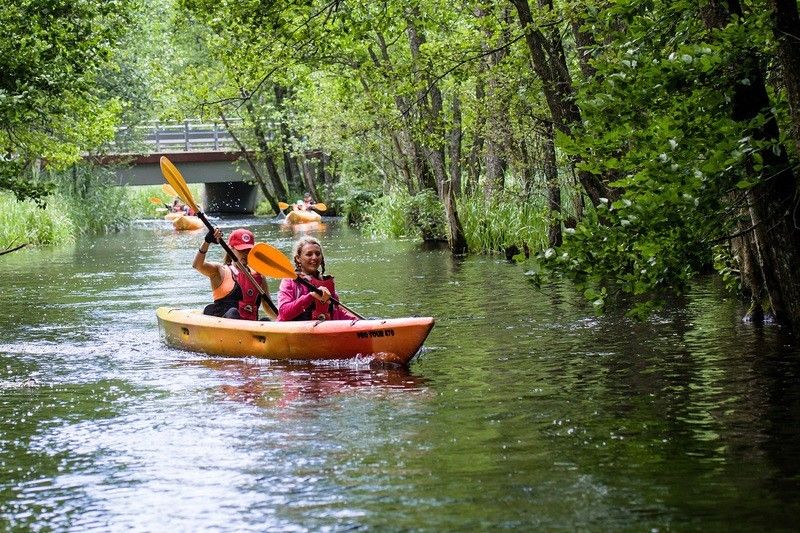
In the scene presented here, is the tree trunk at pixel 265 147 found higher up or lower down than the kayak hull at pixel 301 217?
higher up

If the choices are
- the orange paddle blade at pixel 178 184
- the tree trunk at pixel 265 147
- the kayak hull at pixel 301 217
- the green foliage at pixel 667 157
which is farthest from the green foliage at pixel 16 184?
the tree trunk at pixel 265 147

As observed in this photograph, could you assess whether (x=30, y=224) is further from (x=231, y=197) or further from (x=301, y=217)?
(x=231, y=197)

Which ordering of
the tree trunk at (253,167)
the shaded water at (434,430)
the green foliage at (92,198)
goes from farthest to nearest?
the tree trunk at (253,167)
the green foliage at (92,198)
the shaded water at (434,430)

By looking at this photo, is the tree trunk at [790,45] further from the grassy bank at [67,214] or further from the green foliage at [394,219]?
the grassy bank at [67,214]

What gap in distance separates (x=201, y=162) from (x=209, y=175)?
1.89 ft

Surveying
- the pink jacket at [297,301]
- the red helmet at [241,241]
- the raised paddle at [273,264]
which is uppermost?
the red helmet at [241,241]

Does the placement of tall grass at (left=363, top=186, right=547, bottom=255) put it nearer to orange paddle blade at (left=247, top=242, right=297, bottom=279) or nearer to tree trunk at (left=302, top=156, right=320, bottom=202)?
orange paddle blade at (left=247, top=242, right=297, bottom=279)

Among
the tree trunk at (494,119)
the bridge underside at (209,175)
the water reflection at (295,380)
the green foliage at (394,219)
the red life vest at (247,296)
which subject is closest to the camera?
the water reflection at (295,380)

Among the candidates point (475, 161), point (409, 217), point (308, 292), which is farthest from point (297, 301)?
point (409, 217)

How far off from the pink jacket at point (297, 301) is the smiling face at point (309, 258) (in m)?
0.15

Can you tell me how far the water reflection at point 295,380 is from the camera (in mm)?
8531

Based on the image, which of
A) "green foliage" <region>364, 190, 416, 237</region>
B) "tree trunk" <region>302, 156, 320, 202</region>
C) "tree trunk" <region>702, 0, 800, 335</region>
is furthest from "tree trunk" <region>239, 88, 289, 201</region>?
"tree trunk" <region>702, 0, 800, 335</region>

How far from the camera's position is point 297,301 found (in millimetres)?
→ 10156

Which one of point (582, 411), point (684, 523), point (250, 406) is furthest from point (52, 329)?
point (684, 523)
